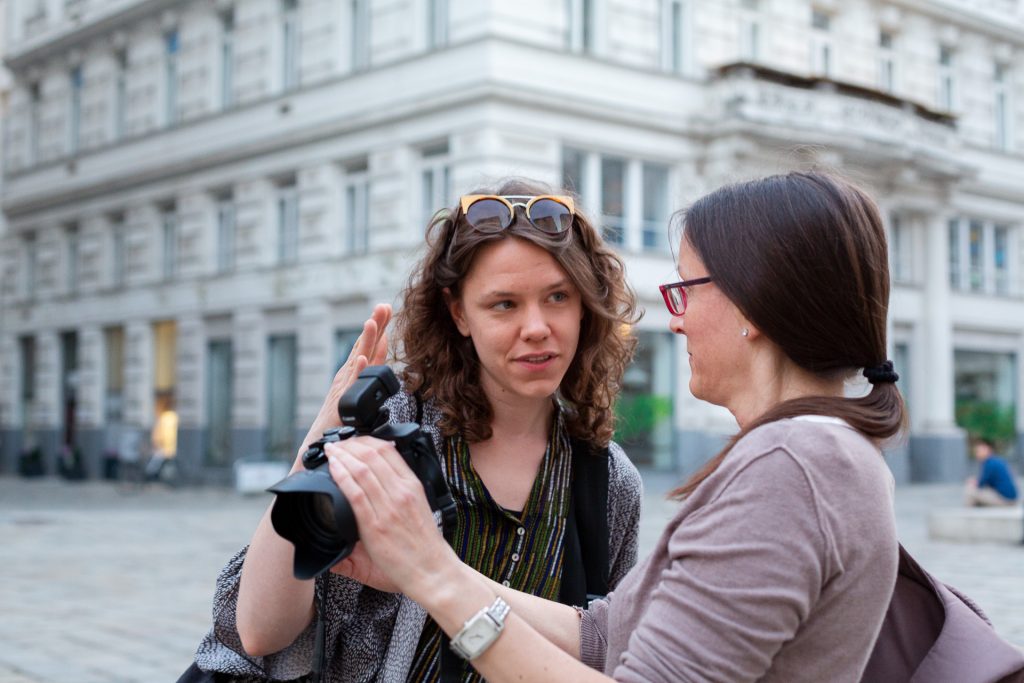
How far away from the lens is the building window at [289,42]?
24953mm

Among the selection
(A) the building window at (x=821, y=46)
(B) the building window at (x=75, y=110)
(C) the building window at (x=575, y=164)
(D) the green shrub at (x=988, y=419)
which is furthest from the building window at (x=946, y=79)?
(B) the building window at (x=75, y=110)

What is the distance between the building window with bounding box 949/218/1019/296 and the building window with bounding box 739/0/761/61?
7424 mm

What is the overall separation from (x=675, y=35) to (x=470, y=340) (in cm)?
2195

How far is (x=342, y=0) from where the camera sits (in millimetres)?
23797

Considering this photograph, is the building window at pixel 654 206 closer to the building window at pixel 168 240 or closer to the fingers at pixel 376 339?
the building window at pixel 168 240

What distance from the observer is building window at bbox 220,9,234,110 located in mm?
26438

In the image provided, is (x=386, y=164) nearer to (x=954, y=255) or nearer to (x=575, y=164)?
(x=575, y=164)

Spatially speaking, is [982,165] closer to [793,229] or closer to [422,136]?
[422,136]

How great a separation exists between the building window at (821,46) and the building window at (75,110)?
688 inches

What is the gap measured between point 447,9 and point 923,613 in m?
21.1

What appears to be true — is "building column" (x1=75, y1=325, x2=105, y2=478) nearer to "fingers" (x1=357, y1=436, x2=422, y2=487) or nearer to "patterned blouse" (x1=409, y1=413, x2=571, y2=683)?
"patterned blouse" (x1=409, y1=413, x2=571, y2=683)

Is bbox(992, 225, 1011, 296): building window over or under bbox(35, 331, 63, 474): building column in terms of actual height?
over

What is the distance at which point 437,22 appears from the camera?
2225 centimetres

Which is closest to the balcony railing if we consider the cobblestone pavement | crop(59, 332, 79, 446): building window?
the cobblestone pavement
